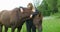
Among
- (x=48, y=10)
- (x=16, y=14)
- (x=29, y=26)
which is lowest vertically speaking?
(x=48, y=10)

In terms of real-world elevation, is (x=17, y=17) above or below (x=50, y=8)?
above

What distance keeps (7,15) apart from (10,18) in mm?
339

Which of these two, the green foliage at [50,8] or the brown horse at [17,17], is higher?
the brown horse at [17,17]

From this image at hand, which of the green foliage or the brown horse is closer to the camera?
the brown horse

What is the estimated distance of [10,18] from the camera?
397 inches

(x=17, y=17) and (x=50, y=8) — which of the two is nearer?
(x=17, y=17)

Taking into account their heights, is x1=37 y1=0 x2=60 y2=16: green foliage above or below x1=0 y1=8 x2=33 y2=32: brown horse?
below

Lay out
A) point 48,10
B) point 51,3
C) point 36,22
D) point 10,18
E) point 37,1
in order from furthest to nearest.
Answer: point 48,10 → point 51,3 → point 37,1 → point 10,18 → point 36,22

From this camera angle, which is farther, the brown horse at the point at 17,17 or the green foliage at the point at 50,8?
the green foliage at the point at 50,8

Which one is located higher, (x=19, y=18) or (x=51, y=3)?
(x=19, y=18)

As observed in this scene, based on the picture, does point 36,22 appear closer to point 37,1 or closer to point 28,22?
point 28,22

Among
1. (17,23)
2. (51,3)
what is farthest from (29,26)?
(51,3)

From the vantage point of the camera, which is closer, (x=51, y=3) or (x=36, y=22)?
(x=36, y=22)

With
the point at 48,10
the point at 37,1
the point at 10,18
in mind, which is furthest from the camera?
the point at 48,10
